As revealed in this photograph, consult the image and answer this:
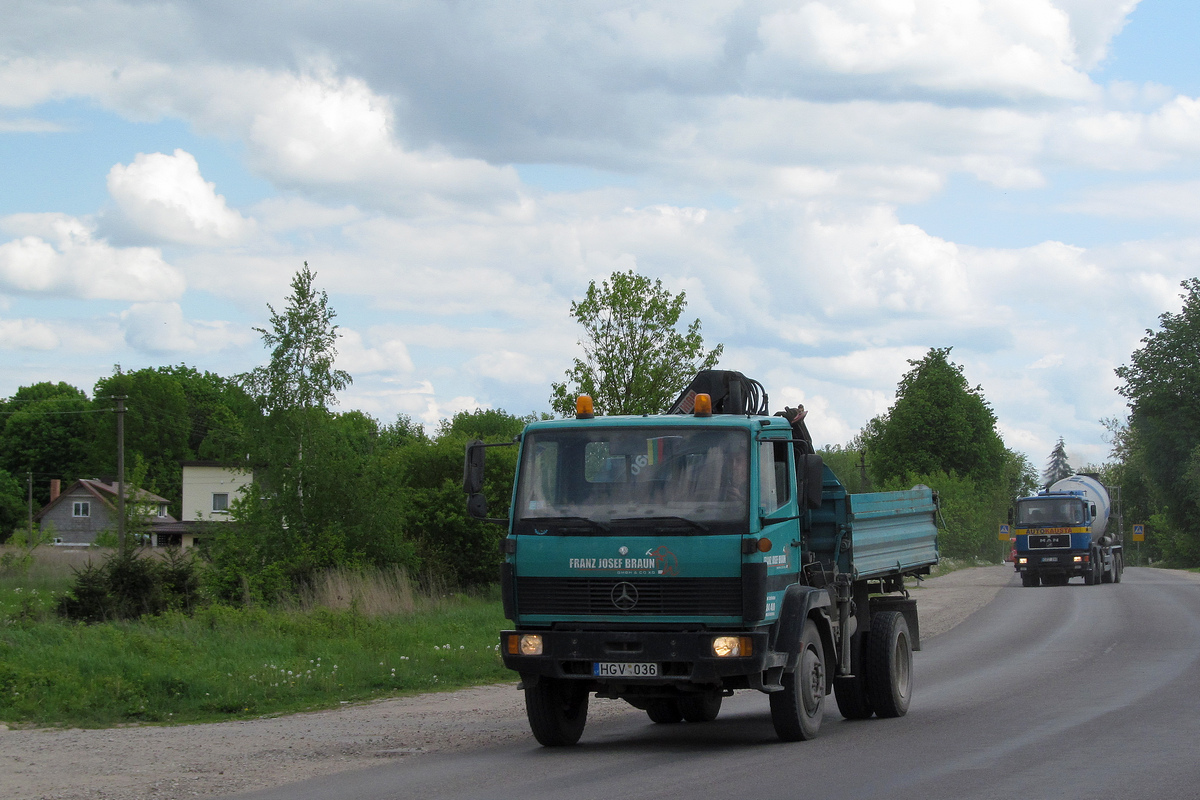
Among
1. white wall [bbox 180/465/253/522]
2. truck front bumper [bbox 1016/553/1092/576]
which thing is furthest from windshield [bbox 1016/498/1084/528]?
white wall [bbox 180/465/253/522]

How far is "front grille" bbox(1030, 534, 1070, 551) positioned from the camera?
41.0 meters

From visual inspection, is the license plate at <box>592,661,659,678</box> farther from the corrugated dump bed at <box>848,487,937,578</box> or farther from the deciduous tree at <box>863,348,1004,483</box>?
the deciduous tree at <box>863,348,1004,483</box>

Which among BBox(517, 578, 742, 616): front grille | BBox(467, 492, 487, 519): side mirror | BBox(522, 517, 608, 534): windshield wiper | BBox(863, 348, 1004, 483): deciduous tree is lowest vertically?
BBox(517, 578, 742, 616): front grille

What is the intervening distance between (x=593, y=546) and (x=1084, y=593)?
99.3 feet

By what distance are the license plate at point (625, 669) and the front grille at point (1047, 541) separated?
34762mm

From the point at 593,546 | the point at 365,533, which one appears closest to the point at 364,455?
the point at 365,533

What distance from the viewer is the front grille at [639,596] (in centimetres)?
941

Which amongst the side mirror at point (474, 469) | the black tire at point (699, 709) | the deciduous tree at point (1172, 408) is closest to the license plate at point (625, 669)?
the side mirror at point (474, 469)

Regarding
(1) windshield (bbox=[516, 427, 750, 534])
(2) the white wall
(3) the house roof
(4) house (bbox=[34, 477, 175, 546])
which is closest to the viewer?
(1) windshield (bbox=[516, 427, 750, 534])

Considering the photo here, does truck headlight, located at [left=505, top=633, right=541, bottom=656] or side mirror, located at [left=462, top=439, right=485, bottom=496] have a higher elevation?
side mirror, located at [left=462, top=439, right=485, bottom=496]

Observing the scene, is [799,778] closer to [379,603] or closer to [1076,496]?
[379,603]

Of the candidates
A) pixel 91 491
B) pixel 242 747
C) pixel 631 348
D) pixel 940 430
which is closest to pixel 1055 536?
pixel 631 348

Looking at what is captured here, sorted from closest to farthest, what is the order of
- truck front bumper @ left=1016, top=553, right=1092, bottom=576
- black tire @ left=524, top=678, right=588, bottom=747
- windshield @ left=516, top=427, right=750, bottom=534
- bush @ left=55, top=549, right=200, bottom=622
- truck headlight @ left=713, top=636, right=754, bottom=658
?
truck headlight @ left=713, top=636, right=754, bottom=658 → windshield @ left=516, top=427, right=750, bottom=534 → black tire @ left=524, top=678, right=588, bottom=747 → bush @ left=55, top=549, right=200, bottom=622 → truck front bumper @ left=1016, top=553, right=1092, bottom=576

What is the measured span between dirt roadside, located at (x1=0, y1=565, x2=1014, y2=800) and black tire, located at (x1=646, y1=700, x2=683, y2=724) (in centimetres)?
107
